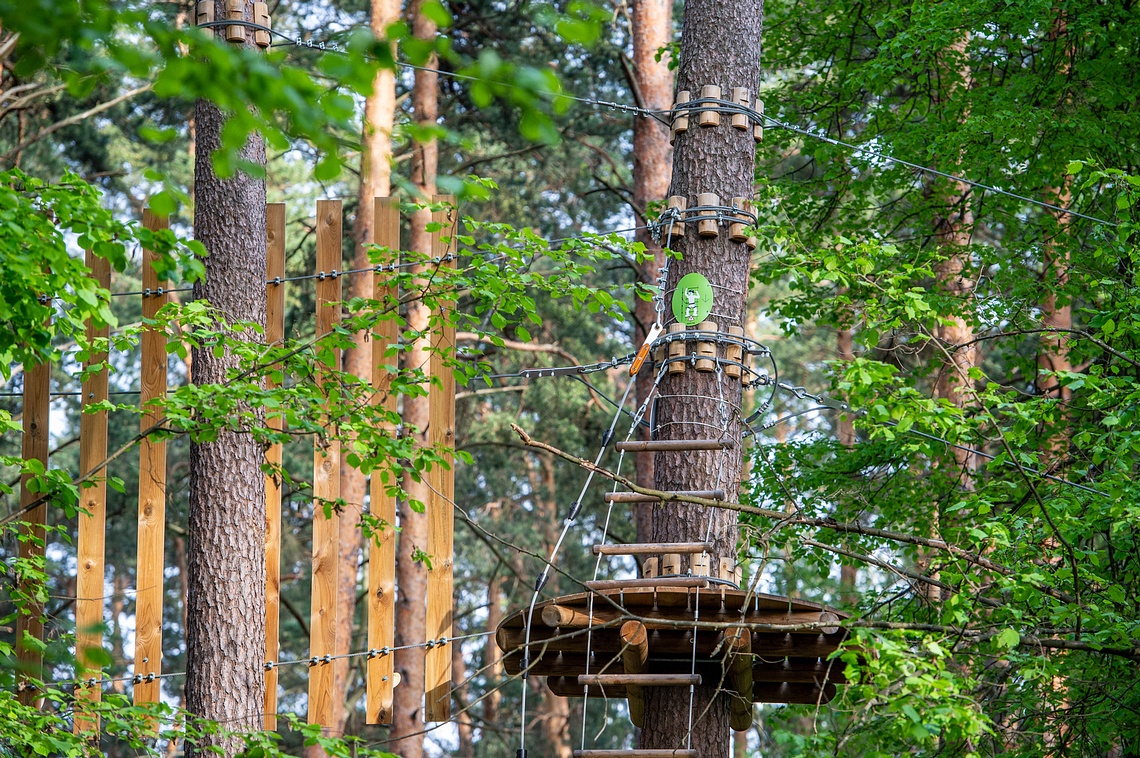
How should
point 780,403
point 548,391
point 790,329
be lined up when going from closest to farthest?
point 790,329 → point 548,391 → point 780,403

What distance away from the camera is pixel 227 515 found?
5945mm

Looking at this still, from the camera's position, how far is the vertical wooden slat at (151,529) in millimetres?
5943

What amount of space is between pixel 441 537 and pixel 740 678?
5.51ft

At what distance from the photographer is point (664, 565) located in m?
5.18

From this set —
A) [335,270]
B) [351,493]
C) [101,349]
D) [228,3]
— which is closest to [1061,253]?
[335,270]

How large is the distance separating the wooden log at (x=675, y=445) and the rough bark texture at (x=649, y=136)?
5264 millimetres

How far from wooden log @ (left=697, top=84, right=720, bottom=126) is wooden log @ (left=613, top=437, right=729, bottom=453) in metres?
1.54

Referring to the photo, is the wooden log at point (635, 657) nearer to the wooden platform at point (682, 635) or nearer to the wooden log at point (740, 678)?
the wooden platform at point (682, 635)

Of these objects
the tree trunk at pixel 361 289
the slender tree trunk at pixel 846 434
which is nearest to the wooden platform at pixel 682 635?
the tree trunk at pixel 361 289

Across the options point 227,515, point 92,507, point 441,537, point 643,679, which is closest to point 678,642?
point 643,679

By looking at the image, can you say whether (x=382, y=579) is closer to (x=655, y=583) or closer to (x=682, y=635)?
(x=682, y=635)

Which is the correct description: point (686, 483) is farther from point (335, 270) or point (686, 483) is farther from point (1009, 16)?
point (1009, 16)

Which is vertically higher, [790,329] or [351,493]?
[790,329]

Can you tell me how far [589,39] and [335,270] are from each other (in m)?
4.32
